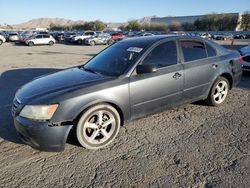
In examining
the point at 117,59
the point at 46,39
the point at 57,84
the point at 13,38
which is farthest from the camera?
the point at 13,38

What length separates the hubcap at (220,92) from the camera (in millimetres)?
5536

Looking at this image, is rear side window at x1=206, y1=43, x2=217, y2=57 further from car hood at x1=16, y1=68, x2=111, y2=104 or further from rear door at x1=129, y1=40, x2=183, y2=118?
car hood at x1=16, y1=68, x2=111, y2=104

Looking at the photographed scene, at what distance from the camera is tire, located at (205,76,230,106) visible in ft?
17.7

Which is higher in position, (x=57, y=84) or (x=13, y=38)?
(x=13, y=38)

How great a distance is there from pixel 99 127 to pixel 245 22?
4087 inches

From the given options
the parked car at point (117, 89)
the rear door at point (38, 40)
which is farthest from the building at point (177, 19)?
the parked car at point (117, 89)

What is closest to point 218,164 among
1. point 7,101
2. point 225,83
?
point 225,83

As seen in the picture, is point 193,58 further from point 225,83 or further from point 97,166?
point 97,166

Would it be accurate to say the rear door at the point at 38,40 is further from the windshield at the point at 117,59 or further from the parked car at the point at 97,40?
the windshield at the point at 117,59

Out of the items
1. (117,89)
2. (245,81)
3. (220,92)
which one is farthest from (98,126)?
(245,81)

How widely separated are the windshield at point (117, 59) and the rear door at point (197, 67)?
3.03 feet

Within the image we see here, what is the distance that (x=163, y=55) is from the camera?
4.57 m

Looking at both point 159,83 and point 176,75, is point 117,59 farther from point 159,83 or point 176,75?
point 176,75

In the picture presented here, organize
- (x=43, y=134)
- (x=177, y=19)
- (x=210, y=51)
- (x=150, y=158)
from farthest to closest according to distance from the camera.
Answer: (x=177, y=19)
(x=210, y=51)
(x=150, y=158)
(x=43, y=134)
